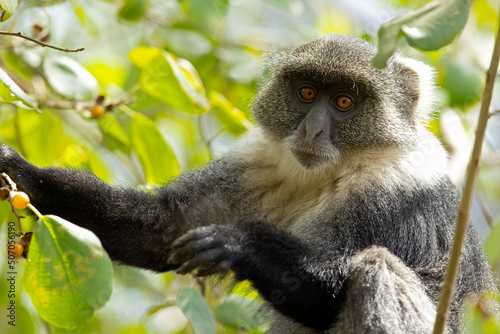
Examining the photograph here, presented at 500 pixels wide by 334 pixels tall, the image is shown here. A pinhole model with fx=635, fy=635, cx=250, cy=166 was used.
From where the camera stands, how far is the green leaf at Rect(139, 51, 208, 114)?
22.4 ft

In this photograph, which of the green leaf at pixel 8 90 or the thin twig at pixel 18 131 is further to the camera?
the thin twig at pixel 18 131

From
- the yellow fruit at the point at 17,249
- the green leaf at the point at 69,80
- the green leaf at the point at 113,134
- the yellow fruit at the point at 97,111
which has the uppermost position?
the green leaf at the point at 69,80

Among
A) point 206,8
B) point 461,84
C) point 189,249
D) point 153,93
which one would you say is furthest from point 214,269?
point 461,84

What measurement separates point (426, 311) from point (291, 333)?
61.7 inches

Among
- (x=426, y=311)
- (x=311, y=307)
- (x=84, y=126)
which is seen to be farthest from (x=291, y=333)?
(x=84, y=126)

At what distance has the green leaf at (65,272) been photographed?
422 cm

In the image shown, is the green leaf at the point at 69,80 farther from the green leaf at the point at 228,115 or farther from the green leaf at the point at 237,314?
the green leaf at the point at 237,314

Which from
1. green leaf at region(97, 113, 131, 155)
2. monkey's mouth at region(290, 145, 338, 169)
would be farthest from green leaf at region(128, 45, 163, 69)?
monkey's mouth at region(290, 145, 338, 169)

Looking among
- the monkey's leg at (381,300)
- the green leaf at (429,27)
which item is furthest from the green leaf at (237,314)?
the green leaf at (429,27)

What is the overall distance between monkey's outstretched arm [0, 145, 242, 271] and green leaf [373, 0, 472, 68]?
3691 mm

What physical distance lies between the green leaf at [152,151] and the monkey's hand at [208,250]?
184cm

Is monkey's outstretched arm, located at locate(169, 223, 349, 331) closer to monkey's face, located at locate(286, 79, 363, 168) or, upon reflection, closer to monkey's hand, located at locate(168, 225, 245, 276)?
monkey's hand, located at locate(168, 225, 245, 276)

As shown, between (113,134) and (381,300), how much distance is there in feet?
11.6

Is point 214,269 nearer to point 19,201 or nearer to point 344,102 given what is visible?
point 19,201
